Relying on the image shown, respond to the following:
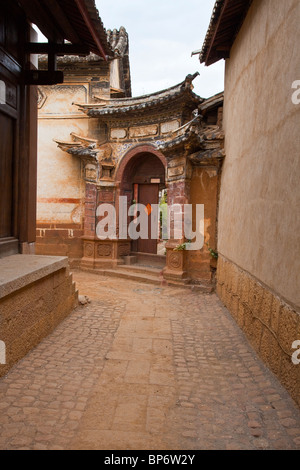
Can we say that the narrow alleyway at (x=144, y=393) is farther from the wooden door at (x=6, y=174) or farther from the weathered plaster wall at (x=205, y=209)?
the weathered plaster wall at (x=205, y=209)

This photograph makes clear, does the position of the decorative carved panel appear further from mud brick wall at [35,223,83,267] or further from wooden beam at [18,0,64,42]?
wooden beam at [18,0,64,42]

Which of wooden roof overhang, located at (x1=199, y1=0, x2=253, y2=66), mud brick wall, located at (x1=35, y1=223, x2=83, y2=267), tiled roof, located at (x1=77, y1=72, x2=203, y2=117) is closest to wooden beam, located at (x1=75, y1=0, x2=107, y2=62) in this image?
wooden roof overhang, located at (x1=199, y1=0, x2=253, y2=66)

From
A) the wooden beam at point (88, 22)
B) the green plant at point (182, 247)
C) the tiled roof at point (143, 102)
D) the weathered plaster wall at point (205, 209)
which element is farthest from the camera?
the tiled roof at point (143, 102)

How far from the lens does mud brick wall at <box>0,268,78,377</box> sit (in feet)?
11.0

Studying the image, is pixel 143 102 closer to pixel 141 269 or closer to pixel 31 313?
pixel 141 269

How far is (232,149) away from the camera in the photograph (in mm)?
6227

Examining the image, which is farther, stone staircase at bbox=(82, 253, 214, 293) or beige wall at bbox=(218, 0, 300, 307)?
stone staircase at bbox=(82, 253, 214, 293)

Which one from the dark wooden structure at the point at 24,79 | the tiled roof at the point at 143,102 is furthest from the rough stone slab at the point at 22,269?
the tiled roof at the point at 143,102

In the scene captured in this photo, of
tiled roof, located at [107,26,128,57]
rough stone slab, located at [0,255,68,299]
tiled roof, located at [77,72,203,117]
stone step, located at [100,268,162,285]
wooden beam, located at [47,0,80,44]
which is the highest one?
tiled roof, located at [107,26,128,57]

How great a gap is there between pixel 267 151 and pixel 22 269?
3227 mm

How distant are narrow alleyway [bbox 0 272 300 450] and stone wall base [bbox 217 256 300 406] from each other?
0.16 m

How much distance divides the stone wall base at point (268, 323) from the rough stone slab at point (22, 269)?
268cm

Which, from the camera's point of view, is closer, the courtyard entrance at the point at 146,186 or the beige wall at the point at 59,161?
the courtyard entrance at the point at 146,186

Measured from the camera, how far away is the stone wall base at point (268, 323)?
2932mm
